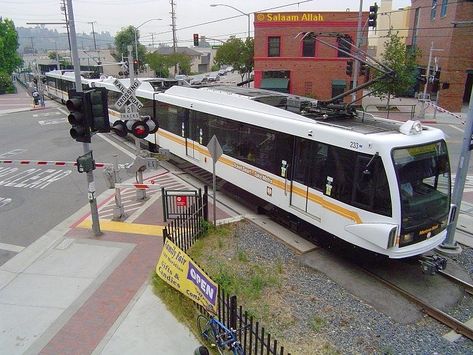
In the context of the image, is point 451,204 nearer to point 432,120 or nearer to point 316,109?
point 316,109


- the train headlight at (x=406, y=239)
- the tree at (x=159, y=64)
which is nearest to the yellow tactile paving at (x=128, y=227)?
the train headlight at (x=406, y=239)

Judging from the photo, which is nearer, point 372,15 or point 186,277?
point 186,277

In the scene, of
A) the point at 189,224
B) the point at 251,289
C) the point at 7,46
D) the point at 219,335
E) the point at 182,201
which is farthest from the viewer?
the point at 7,46

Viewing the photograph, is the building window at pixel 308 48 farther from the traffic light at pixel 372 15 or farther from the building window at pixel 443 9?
the traffic light at pixel 372 15

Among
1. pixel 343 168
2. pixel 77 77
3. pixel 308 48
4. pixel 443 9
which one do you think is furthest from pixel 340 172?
pixel 443 9

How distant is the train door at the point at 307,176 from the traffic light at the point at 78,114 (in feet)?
15.4

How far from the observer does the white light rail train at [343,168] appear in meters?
7.40

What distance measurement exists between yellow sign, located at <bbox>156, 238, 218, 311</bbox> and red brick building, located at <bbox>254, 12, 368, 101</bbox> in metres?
30.7

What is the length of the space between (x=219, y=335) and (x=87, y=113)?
5.71 meters

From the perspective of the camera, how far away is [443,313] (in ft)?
22.8

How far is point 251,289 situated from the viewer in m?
7.66

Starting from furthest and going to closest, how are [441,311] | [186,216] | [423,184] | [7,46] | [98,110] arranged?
1. [7,46]
2. [186,216]
3. [98,110]
4. [423,184]
5. [441,311]

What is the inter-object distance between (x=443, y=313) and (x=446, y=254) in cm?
263

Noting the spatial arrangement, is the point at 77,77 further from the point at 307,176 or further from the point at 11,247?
the point at 307,176
